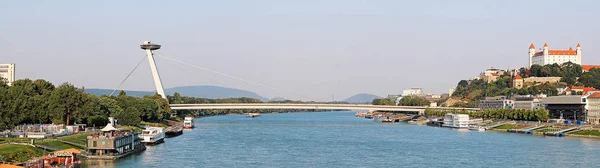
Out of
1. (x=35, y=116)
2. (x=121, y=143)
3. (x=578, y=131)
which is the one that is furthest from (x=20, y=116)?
(x=578, y=131)

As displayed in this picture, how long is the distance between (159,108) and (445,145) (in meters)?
28.3

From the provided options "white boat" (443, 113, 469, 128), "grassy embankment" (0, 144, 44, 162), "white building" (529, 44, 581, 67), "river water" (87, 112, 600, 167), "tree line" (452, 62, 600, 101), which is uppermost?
"white building" (529, 44, 581, 67)

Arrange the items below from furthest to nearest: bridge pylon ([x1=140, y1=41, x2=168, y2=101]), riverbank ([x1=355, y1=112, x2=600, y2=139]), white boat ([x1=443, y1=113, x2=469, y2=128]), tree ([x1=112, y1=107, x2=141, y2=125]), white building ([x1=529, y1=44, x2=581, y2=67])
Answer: white building ([x1=529, y1=44, x2=581, y2=67]) < bridge pylon ([x1=140, y1=41, x2=168, y2=101]) < white boat ([x1=443, y1=113, x2=469, y2=128]) < tree ([x1=112, y1=107, x2=141, y2=125]) < riverbank ([x1=355, y1=112, x2=600, y2=139])

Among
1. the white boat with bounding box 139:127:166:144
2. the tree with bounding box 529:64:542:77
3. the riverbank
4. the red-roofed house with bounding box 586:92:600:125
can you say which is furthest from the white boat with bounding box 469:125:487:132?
the tree with bounding box 529:64:542:77

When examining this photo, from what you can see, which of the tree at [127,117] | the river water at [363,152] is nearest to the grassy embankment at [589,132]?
the river water at [363,152]

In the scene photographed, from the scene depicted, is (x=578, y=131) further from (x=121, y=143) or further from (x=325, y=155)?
(x=121, y=143)

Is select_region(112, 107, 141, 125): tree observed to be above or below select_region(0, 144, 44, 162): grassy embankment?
above

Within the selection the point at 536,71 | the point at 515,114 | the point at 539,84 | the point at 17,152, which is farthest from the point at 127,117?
the point at 536,71

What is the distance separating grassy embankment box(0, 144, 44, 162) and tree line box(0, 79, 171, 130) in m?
6.53

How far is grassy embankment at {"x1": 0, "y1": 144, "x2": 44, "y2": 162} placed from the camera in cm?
2895

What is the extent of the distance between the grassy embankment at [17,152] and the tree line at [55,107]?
6534 mm

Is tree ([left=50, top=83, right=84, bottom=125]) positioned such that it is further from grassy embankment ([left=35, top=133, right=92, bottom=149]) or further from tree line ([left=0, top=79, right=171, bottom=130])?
grassy embankment ([left=35, top=133, right=92, bottom=149])

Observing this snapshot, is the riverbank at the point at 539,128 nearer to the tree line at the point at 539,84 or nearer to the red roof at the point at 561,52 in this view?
the tree line at the point at 539,84

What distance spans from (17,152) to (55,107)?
50.3 feet
